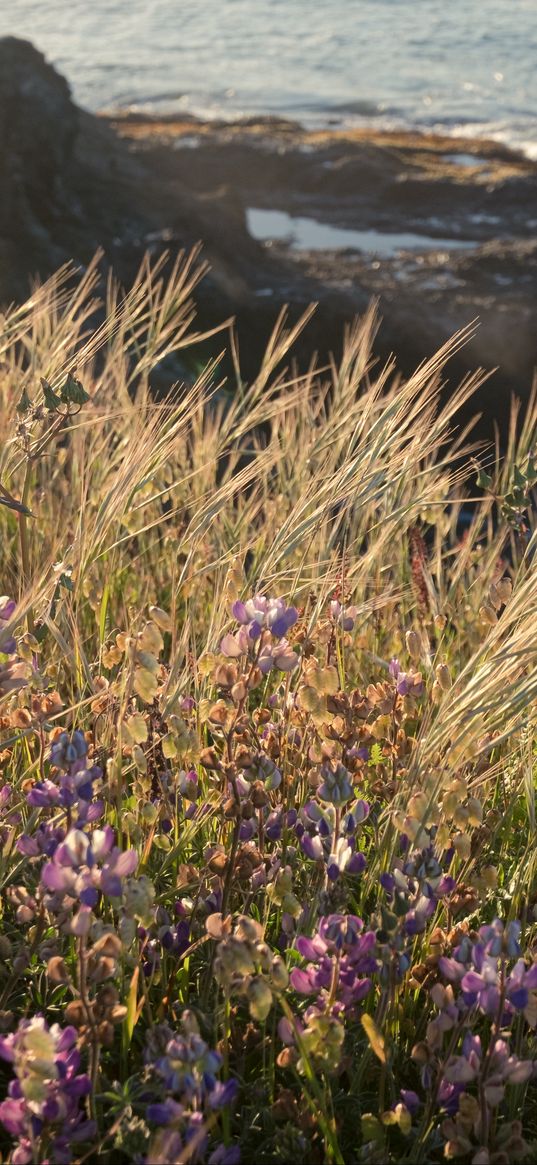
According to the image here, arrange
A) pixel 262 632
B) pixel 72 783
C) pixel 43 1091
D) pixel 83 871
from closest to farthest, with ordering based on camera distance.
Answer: pixel 43 1091 → pixel 83 871 → pixel 72 783 → pixel 262 632

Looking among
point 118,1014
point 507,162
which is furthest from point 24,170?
point 507,162

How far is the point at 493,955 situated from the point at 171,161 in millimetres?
12472

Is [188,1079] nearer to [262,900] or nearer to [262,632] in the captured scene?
[262,632]

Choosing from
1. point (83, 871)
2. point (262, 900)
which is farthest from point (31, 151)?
point (83, 871)

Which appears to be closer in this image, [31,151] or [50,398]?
[50,398]

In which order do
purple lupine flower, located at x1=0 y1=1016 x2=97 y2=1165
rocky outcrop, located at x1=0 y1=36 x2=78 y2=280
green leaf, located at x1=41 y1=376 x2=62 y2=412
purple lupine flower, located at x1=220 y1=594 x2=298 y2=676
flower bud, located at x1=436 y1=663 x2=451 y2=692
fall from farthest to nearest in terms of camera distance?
rocky outcrop, located at x1=0 y1=36 x2=78 y2=280 → green leaf, located at x1=41 y1=376 x2=62 y2=412 → flower bud, located at x1=436 y1=663 x2=451 y2=692 → purple lupine flower, located at x1=220 y1=594 x2=298 y2=676 → purple lupine flower, located at x1=0 y1=1016 x2=97 y2=1165

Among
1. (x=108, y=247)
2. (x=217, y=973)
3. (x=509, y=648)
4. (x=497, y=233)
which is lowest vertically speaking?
(x=497, y=233)

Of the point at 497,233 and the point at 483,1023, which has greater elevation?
the point at 483,1023

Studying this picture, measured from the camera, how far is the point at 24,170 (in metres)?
7.85

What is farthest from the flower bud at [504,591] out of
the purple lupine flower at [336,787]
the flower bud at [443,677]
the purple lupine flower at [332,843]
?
the purple lupine flower at [336,787]

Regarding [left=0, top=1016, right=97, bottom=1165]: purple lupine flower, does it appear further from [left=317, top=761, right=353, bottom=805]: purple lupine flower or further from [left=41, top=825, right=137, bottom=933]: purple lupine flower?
[left=317, top=761, right=353, bottom=805]: purple lupine flower

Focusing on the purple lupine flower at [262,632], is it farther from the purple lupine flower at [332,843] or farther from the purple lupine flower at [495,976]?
the purple lupine flower at [495,976]

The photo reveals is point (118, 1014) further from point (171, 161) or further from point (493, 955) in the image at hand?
point (171, 161)

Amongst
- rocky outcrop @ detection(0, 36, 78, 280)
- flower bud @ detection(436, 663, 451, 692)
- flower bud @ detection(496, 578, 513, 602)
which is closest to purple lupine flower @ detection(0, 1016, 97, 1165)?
flower bud @ detection(436, 663, 451, 692)
